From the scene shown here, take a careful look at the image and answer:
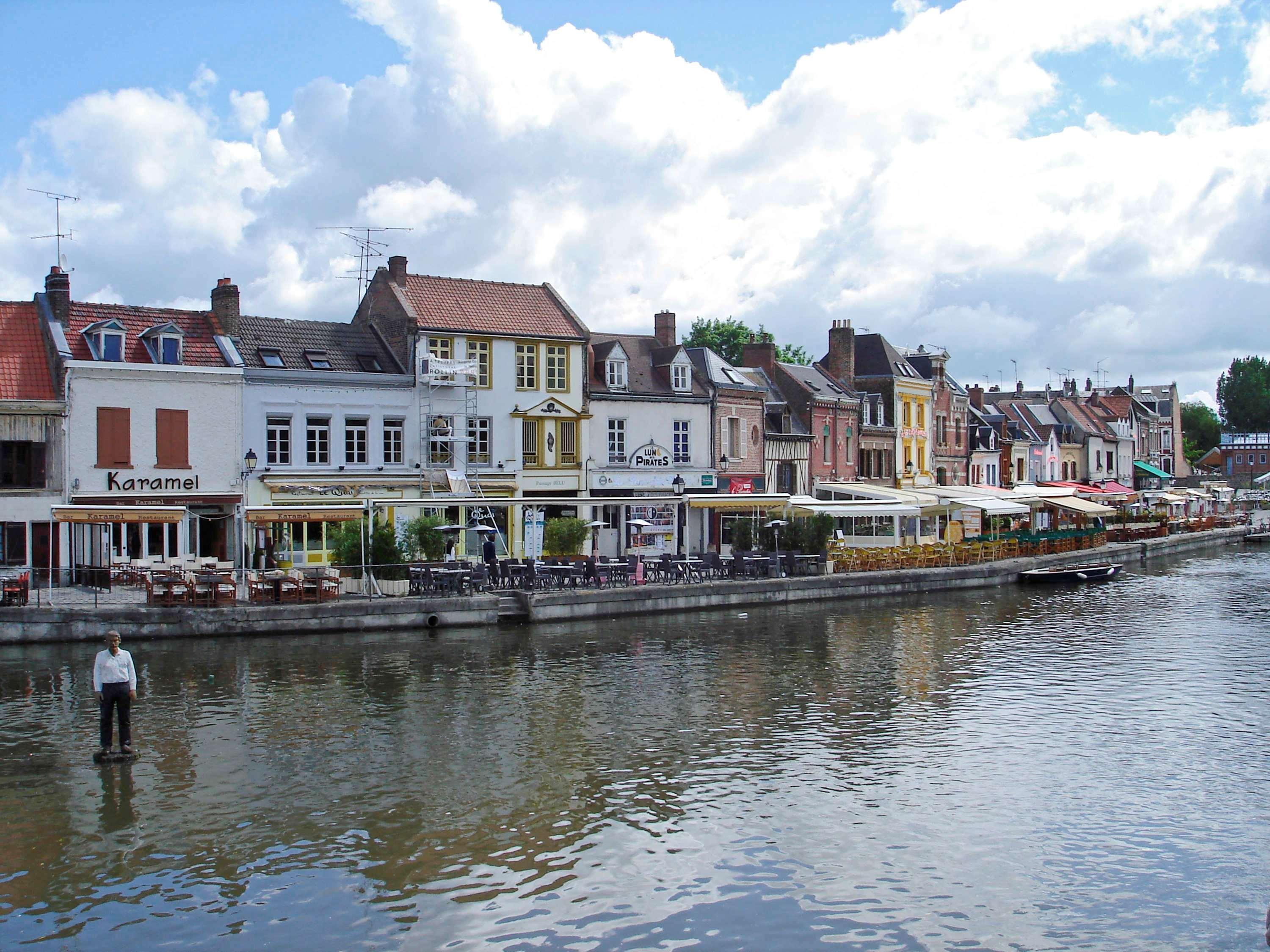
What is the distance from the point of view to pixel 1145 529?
68312 millimetres

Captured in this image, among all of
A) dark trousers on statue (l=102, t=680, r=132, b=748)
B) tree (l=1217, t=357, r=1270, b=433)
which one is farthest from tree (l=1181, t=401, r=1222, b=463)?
dark trousers on statue (l=102, t=680, r=132, b=748)

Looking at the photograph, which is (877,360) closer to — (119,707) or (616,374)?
(616,374)

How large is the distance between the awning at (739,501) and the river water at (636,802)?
1356 cm

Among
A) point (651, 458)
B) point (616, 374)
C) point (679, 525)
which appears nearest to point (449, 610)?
point (651, 458)

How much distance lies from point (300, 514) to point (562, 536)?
9.69 m

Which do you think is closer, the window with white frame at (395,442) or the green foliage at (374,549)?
the green foliage at (374,549)

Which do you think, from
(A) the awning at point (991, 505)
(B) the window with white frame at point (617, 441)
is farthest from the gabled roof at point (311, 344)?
(A) the awning at point (991, 505)

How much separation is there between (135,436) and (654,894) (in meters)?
28.4

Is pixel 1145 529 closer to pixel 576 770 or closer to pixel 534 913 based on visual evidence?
pixel 576 770

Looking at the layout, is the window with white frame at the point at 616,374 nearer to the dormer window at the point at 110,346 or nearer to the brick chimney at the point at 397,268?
the brick chimney at the point at 397,268

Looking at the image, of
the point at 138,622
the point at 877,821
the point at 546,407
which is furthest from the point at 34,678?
the point at 546,407

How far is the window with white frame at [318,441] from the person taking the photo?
39312 mm

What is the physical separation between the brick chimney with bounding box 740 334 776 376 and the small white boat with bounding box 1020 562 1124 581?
1651 centimetres

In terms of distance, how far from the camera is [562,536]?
39.2 metres
